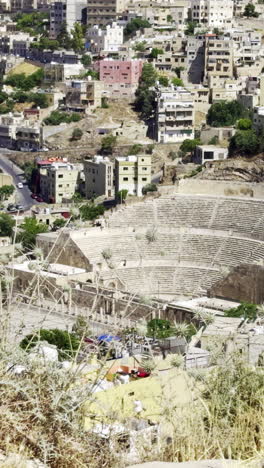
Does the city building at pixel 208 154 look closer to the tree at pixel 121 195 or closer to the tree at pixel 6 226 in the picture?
the tree at pixel 121 195

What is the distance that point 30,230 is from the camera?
4191cm

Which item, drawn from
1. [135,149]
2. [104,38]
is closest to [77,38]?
[104,38]

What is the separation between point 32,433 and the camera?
10836mm

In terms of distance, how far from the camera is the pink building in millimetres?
64625

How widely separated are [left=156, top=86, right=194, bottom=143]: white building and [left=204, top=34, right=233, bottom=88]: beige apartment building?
15.9 feet

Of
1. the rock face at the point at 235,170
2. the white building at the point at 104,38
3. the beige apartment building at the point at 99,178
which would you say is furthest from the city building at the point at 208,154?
the white building at the point at 104,38

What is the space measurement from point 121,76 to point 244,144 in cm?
A: 1695

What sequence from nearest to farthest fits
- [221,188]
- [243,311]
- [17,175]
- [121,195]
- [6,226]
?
[243,311]
[221,188]
[6,226]
[121,195]
[17,175]

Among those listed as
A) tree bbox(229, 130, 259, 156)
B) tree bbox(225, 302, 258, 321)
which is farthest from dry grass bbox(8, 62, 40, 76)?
tree bbox(225, 302, 258, 321)

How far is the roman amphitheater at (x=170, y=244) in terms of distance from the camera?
35.1m

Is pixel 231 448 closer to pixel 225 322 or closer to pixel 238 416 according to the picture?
pixel 238 416

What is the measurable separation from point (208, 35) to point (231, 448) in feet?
181

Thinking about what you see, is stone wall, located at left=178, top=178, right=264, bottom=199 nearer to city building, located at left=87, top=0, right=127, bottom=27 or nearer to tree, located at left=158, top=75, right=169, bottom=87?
tree, located at left=158, top=75, right=169, bottom=87

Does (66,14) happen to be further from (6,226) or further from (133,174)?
(6,226)
